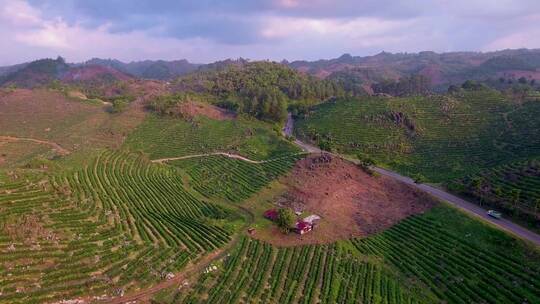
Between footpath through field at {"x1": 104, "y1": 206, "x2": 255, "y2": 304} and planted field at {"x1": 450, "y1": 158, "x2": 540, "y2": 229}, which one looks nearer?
footpath through field at {"x1": 104, "y1": 206, "x2": 255, "y2": 304}

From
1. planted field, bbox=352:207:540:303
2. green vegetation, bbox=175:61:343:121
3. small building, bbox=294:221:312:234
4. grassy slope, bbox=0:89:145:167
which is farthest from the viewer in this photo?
green vegetation, bbox=175:61:343:121

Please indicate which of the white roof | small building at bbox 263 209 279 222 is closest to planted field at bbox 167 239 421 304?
the white roof

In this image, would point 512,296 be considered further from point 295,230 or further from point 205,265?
point 205,265

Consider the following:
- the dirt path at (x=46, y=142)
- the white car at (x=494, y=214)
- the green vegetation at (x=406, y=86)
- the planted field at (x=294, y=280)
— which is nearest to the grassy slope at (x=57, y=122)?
the dirt path at (x=46, y=142)

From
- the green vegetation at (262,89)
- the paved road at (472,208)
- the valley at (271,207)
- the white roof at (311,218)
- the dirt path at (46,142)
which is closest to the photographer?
the valley at (271,207)

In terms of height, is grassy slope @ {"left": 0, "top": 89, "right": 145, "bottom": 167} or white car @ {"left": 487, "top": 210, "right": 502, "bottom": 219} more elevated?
grassy slope @ {"left": 0, "top": 89, "right": 145, "bottom": 167}

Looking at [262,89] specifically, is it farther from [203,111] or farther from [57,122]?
[57,122]

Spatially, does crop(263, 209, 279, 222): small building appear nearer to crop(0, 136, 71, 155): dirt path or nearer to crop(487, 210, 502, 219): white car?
crop(487, 210, 502, 219): white car

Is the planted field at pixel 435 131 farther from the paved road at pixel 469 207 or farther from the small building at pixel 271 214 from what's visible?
the small building at pixel 271 214
